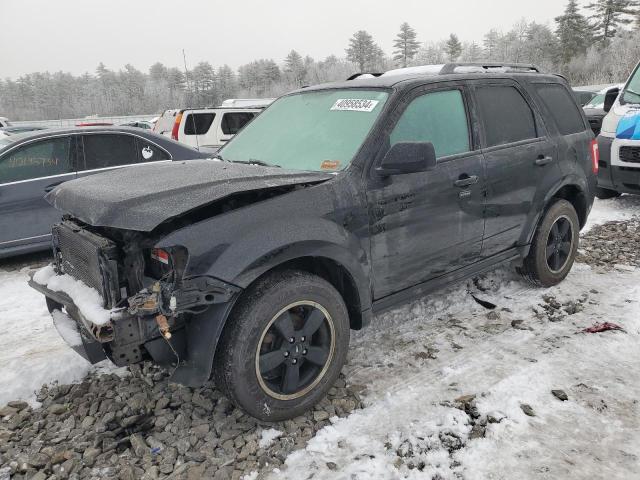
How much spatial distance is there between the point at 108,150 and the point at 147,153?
471mm

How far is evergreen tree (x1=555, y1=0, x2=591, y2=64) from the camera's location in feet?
214

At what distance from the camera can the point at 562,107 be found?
14.8 feet

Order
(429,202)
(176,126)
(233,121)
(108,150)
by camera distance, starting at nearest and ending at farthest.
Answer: (429,202), (108,150), (176,126), (233,121)

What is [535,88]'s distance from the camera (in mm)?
4297

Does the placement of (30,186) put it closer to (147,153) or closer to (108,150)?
(108,150)

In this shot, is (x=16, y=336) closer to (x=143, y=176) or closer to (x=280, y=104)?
(x=143, y=176)

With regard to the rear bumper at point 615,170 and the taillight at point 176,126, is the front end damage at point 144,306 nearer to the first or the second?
the rear bumper at point 615,170

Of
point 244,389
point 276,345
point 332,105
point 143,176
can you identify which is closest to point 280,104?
point 332,105

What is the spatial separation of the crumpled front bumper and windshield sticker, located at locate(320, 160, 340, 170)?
1603 mm

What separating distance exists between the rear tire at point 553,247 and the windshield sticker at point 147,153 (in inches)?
185

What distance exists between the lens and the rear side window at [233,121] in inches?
556

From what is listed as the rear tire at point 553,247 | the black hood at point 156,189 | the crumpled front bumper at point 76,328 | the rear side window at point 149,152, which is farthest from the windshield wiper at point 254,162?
the rear side window at point 149,152

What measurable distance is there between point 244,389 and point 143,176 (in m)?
1.40

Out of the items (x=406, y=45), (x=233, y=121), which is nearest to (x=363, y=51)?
(x=406, y=45)
